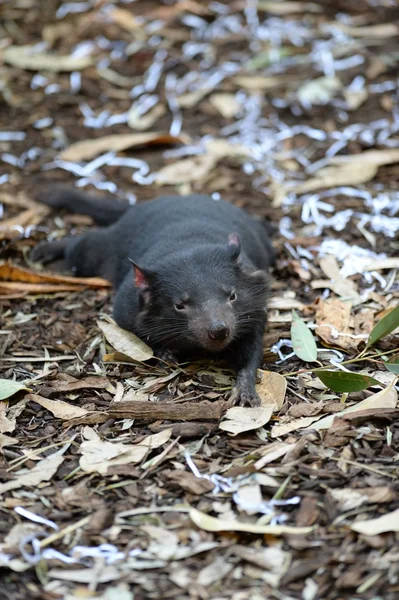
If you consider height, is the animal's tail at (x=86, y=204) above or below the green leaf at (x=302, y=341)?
below

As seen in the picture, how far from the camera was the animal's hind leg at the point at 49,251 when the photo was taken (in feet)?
20.5

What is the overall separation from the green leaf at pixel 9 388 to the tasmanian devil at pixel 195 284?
31.5 inches

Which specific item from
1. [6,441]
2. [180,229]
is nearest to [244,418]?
[6,441]

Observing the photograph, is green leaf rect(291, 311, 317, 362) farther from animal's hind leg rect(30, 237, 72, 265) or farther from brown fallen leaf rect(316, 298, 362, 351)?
animal's hind leg rect(30, 237, 72, 265)

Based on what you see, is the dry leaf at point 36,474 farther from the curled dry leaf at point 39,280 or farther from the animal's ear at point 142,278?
the curled dry leaf at point 39,280

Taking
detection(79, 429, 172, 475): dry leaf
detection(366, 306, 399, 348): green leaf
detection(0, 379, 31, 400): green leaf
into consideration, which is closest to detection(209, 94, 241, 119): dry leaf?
detection(366, 306, 399, 348): green leaf

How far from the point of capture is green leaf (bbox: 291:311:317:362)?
455 centimetres

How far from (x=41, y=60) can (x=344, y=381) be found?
5.80m

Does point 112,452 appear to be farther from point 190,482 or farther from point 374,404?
point 374,404

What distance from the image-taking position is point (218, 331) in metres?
4.25

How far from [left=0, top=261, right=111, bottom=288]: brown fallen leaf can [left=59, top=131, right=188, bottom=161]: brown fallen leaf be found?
2016 millimetres

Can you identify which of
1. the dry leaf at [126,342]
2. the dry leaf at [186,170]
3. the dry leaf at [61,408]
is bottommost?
the dry leaf at [186,170]

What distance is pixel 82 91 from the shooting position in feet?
27.2

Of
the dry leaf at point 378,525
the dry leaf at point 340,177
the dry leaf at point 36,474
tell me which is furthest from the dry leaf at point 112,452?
the dry leaf at point 340,177
